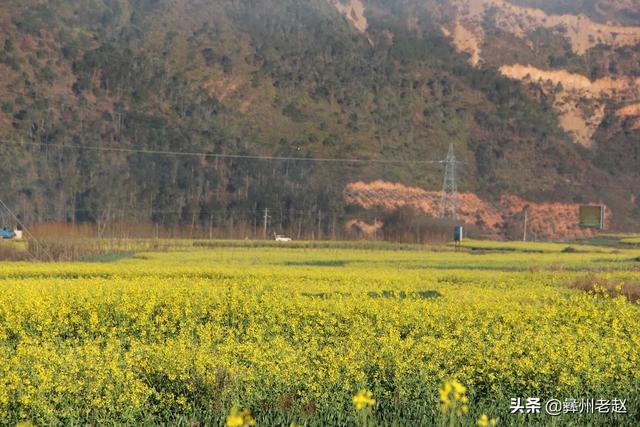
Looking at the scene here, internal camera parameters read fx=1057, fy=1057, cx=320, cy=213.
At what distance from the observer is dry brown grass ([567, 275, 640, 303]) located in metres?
32.5

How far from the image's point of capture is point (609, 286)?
34.9 metres

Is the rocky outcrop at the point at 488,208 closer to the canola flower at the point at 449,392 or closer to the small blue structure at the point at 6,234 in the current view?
the small blue structure at the point at 6,234

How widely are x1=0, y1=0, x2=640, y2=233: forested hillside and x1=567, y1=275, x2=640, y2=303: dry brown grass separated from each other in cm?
6581

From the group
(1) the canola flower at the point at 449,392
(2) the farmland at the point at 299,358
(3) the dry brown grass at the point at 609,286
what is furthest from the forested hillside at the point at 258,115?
(1) the canola flower at the point at 449,392

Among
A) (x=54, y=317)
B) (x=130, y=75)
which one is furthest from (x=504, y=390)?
(x=130, y=75)

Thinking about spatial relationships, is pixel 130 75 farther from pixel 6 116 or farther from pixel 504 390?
pixel 504 390

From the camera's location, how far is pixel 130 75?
12212cm

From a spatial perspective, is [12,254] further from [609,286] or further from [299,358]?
[299,358]

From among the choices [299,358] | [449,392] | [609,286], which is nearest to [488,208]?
[609,286]

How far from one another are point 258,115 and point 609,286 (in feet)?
302

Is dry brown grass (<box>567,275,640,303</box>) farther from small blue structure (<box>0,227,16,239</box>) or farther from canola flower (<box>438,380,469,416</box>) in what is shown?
small blue structure (<box>0,227,16,239</box>)

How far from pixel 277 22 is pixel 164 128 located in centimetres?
4403

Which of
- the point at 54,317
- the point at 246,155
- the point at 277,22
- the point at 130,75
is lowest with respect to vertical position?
the point at 54,317

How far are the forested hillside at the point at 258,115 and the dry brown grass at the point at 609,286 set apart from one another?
6581 cm
